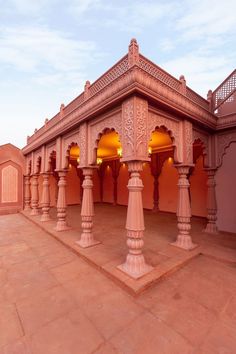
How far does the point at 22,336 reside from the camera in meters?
2.06

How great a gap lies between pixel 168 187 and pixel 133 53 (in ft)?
26.1

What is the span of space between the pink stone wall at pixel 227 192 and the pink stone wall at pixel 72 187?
10.9 m

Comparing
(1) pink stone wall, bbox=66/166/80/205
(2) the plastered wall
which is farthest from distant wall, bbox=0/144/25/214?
(1) pink stone wall, bbox=66/166/80/205

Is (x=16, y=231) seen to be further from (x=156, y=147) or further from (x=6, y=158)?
(x=156, y=147)

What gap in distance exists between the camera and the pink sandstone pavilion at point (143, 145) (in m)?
3.35

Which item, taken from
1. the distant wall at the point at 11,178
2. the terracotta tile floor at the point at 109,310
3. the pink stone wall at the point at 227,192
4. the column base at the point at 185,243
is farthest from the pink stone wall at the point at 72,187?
the pink stone wall at the point at 227,192

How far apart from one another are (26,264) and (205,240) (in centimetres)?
496

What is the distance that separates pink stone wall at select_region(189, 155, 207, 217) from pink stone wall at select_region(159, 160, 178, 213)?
975mm

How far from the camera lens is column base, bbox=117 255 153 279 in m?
3.24

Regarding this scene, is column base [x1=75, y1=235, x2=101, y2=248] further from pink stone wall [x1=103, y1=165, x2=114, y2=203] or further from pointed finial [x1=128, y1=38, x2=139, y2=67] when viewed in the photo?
pink stone wall [x1=103, y1=165, x2=114, y2=203]

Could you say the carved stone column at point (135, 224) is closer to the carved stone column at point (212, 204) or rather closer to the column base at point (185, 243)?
the column base at point (185, 243)

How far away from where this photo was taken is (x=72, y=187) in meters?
14.2

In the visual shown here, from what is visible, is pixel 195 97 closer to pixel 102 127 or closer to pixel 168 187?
pixel 102 127

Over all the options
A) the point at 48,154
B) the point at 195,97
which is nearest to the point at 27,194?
the point at 48,154
